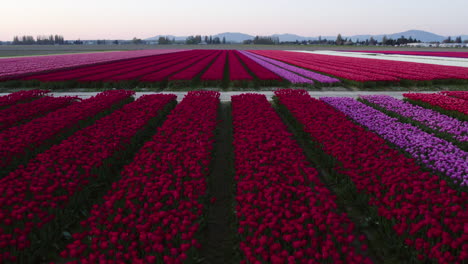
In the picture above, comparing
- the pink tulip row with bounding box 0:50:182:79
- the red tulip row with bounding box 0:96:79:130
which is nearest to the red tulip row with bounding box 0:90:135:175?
the red tulip row with bounding box 0:96:79:130

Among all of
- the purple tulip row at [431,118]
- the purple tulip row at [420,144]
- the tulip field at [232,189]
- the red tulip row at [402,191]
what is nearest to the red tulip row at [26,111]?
the tulip field at [232,189]

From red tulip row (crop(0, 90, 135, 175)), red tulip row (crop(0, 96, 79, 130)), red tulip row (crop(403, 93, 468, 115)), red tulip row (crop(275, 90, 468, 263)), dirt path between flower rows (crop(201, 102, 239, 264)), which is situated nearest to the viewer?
red tulip row (crop(275, 90, 468, 263))

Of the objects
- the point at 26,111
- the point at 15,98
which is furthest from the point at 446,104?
the point at 15,98

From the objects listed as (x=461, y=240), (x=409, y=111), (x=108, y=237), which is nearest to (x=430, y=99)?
(x=409, y=111)

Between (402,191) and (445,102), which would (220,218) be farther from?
(445,102)

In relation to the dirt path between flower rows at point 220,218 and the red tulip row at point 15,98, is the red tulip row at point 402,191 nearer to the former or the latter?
the dirt path between flower rows at point 220,218

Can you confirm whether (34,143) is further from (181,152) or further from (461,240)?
(461,240)

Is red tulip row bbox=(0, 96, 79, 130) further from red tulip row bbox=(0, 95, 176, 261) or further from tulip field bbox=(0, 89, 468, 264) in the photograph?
red tulip row bbox=(0, 95, 176, 261)
